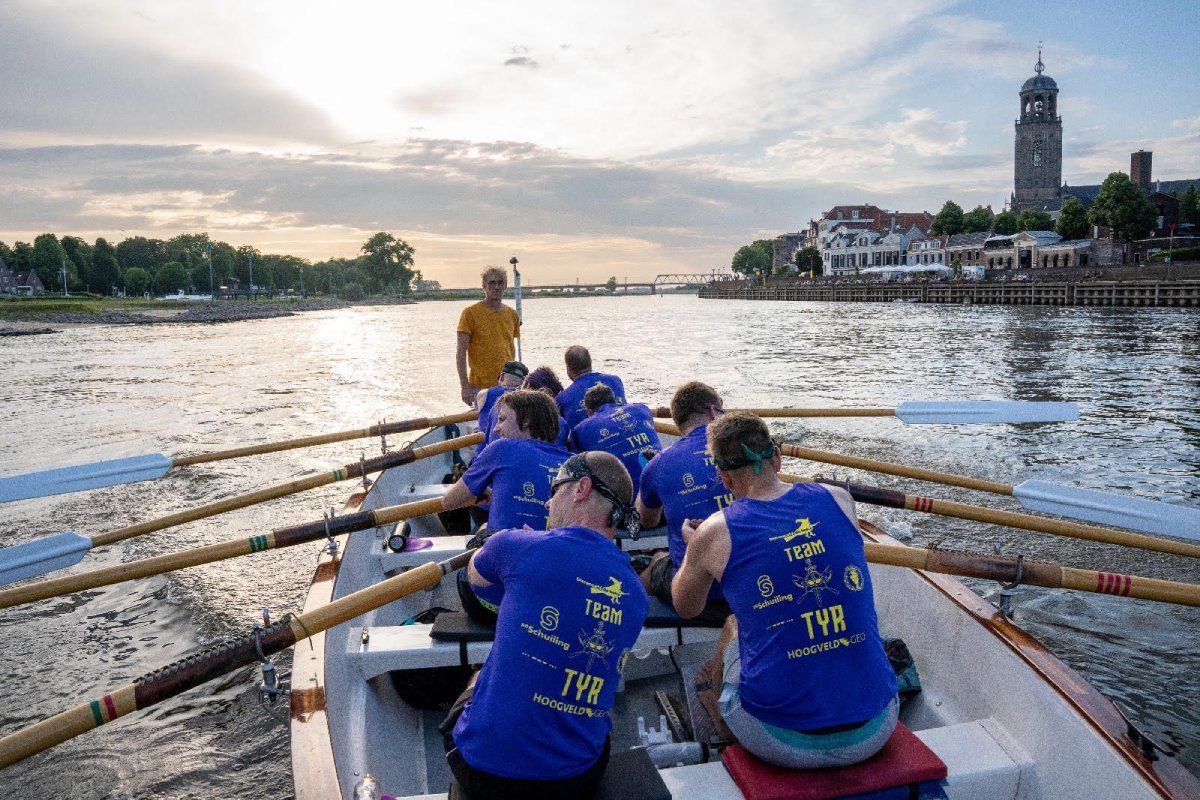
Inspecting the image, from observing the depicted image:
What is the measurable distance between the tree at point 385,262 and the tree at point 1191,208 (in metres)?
158

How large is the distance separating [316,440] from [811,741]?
23.8 feet

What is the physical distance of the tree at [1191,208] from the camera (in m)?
76.6

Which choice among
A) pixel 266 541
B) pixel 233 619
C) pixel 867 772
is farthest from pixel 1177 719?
pixel 233 619

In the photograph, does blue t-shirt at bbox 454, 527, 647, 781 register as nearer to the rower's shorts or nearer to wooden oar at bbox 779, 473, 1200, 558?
the rower's shorts

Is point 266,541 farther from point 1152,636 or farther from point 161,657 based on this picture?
point 1152,636

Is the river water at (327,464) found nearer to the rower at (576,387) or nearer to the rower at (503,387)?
the rower at (503,387)

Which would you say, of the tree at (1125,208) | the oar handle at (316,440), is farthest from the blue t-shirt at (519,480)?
the tree at (1125,208)

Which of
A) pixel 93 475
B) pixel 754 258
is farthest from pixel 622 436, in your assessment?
pixel 754 258

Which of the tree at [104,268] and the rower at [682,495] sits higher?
the tree at [104,268]

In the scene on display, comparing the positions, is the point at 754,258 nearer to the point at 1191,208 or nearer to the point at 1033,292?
the point at 1191,208

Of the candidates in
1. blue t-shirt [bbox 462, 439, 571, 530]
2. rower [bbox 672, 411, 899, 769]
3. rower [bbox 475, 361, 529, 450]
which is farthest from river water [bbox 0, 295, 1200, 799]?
rower [bbox 672, 411, 899, 769]

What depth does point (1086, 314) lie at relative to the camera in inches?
1880

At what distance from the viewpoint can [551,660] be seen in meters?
2.64

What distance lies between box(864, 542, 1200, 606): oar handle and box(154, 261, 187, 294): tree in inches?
5901
